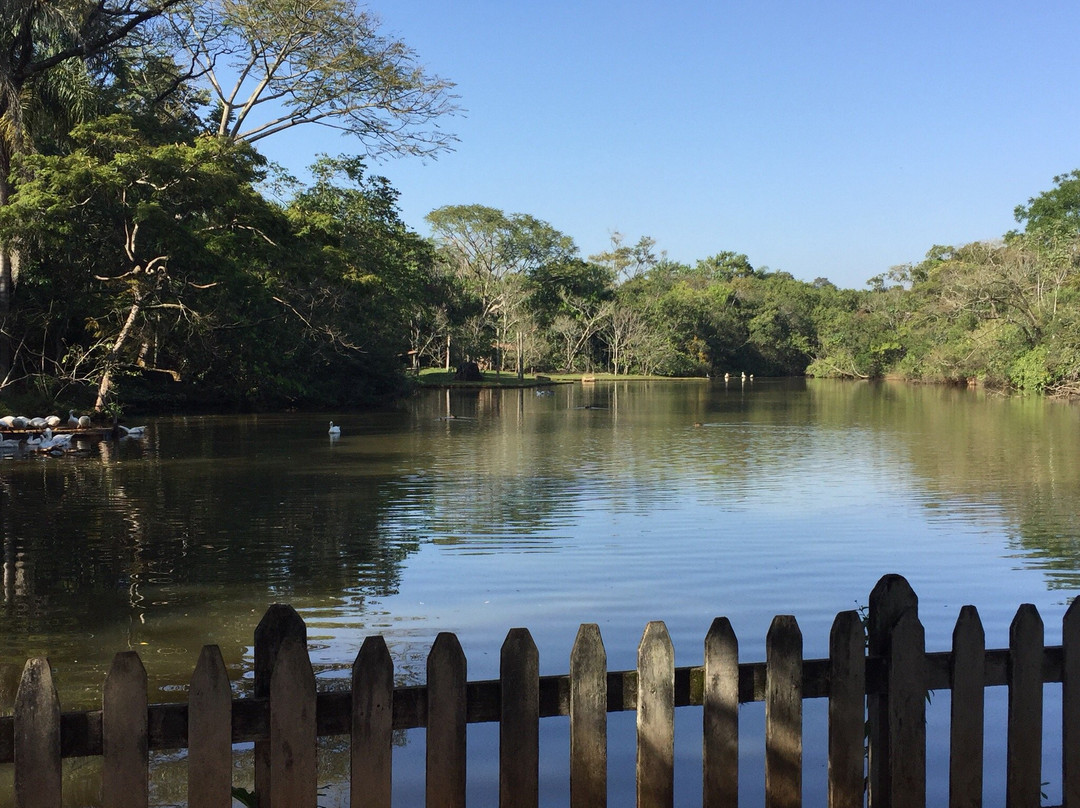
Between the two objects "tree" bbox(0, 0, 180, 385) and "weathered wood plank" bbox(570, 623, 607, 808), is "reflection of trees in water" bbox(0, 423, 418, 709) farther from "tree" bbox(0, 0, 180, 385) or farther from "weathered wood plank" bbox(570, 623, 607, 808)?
"tree" bbox(0, 0, 180, 385)

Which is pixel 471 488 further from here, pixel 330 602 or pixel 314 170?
pixel 314 170

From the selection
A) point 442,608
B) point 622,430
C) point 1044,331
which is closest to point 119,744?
point 442,608

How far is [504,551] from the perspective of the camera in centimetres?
1015

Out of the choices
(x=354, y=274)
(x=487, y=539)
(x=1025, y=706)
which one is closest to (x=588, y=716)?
(x=1025, y=706)

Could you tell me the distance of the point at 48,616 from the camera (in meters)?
7.18

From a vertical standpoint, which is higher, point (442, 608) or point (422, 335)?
point (422, 335)

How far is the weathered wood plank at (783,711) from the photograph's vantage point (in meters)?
2.88

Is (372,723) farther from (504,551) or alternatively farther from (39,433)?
(39,433)

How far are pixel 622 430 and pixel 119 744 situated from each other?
25251mm

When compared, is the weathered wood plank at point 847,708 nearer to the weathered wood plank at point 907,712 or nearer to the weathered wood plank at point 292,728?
the weathered wood plank at point 907,712

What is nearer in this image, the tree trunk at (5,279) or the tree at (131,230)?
the tree at (131,230)

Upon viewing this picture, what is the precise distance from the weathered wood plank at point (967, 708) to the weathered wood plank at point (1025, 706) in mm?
93

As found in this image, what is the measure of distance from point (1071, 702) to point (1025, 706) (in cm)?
21

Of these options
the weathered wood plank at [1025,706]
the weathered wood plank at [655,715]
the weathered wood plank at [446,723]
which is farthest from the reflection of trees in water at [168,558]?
the weathered wood plank at [1025,706]
